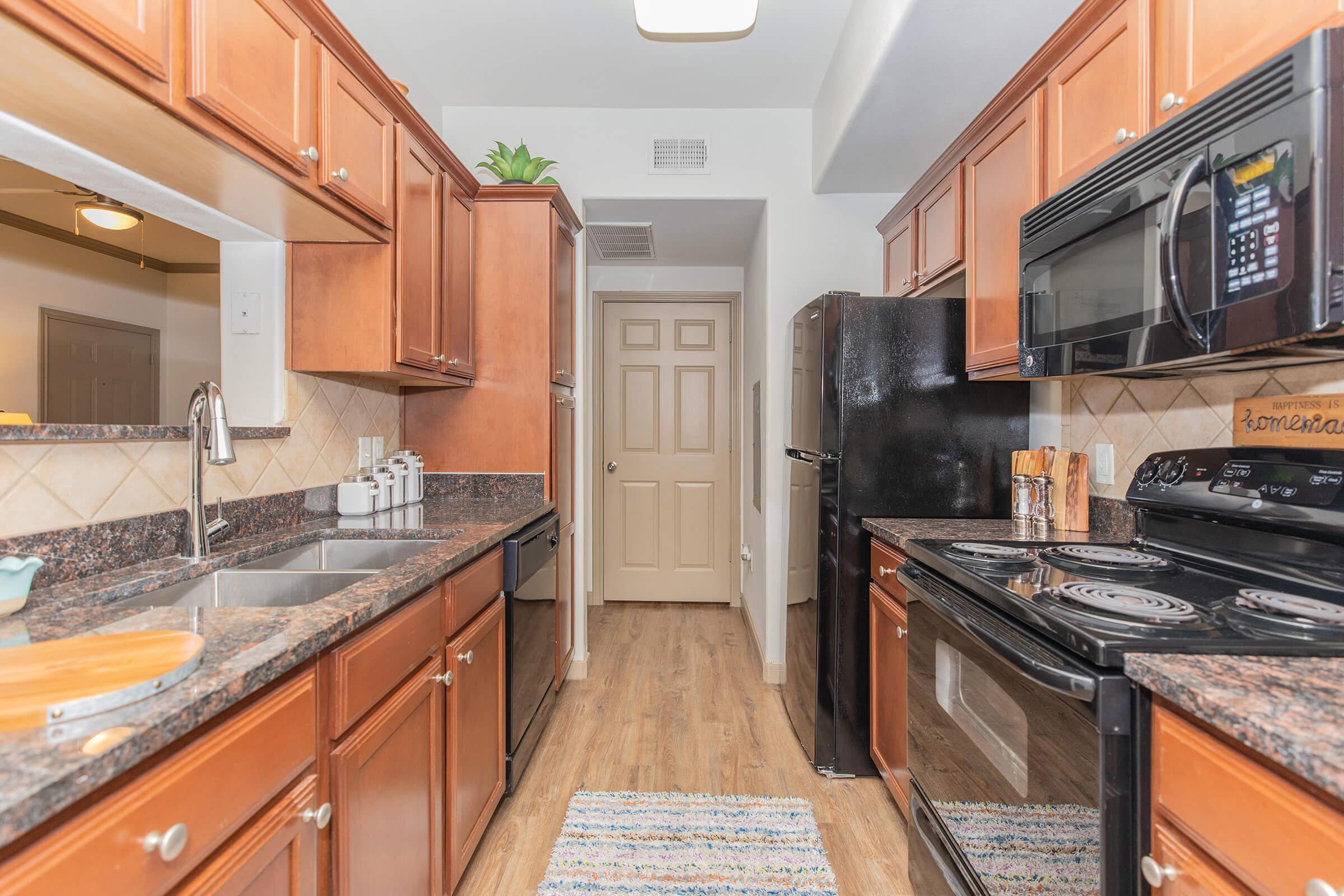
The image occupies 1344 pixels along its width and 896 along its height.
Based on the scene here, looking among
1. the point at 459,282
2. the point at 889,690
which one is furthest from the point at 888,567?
the point at 459,282

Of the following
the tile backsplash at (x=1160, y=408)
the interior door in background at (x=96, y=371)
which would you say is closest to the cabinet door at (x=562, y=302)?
the interior door in background at (x=96, y=371)

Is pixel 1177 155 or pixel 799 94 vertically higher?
pixel 799 94

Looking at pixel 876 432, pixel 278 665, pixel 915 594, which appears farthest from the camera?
pixel 876 432

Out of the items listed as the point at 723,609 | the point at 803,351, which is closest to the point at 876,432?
the point at 803,351

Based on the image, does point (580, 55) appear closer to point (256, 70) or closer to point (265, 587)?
point (256, 70)

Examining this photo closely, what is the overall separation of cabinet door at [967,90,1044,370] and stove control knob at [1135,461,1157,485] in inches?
15.9

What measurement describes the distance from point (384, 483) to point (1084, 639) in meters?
2.09

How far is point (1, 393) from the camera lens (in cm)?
113

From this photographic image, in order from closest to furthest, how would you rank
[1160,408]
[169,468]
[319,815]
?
[319,815], [169,468], [1160,408]

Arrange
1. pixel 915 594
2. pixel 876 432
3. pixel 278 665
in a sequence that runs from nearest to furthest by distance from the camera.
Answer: pixel 278 665 → pixel 915 594 → pixel 876 432

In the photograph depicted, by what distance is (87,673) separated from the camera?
2.29 ft

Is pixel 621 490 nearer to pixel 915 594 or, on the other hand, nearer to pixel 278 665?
pixel 915 594

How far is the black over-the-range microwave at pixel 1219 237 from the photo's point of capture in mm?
828

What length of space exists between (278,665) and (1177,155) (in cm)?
162
